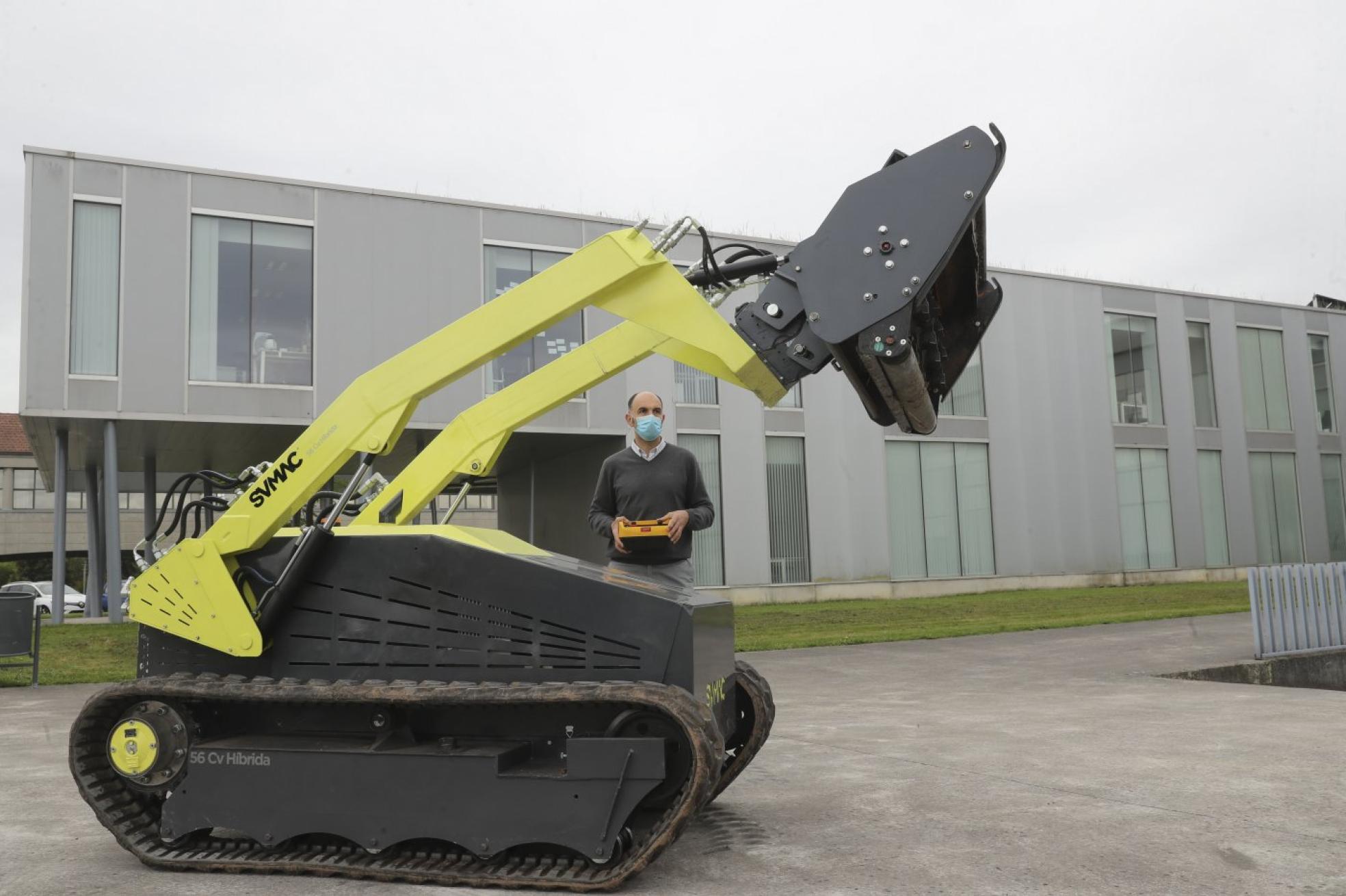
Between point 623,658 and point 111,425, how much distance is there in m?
16.9

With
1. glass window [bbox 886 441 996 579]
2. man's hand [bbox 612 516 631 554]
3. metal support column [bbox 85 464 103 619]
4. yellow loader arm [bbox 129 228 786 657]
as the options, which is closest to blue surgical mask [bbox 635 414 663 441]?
man's hand [bbox 612 516 631 554]

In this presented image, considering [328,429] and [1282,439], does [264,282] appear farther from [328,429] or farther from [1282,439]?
[1282,439]

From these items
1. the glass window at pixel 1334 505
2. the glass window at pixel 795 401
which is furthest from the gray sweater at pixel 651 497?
the glass window at pixel 1334 505

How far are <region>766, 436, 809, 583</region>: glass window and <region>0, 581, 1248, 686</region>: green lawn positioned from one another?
1.41m

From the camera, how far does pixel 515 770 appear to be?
3.94 m

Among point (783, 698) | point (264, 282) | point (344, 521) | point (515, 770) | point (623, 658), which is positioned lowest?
point (783, 698)

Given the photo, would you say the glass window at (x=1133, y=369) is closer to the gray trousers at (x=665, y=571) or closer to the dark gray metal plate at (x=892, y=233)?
the gray trousers at (x=665, y=571)

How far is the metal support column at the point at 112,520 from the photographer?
59.2 feet

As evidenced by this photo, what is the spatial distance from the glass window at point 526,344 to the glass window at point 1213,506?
18464 millimetres

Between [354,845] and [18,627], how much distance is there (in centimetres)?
814

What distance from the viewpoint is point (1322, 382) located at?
3164cm

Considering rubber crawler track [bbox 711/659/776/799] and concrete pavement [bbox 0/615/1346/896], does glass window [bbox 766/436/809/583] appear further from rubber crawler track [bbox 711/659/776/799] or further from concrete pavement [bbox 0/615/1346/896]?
rubber crawler track [bbox 711/659/776/799]

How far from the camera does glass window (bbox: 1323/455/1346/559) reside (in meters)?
31.2

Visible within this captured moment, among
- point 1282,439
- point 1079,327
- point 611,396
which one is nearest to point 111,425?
point 611,396
